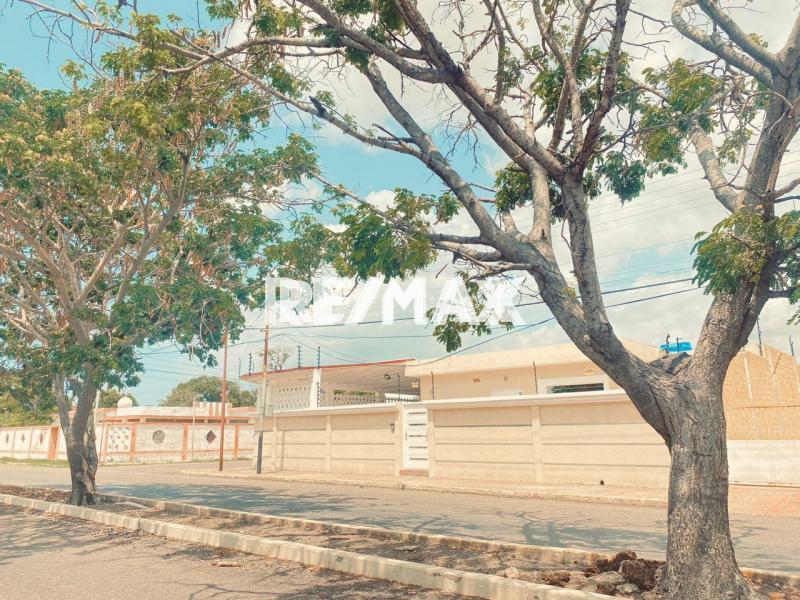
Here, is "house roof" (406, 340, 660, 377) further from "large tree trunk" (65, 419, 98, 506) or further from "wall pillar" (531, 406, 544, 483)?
"large tree trunk" (65, 419, 98, 506)

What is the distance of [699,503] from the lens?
543cm

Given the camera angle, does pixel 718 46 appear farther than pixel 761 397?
No

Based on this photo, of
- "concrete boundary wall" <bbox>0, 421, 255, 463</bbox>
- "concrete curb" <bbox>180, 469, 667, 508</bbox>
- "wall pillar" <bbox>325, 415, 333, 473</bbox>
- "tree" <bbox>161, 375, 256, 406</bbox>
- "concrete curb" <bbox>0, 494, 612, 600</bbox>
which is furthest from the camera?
"tree" <bbox>161, 375, 256, 406</bbox>

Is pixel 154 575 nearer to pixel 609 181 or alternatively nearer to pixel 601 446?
pixel 609 181

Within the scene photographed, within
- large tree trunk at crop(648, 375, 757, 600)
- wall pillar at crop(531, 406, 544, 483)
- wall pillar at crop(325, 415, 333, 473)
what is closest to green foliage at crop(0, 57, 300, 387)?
large tree trunk at crop(648, 375, 757, 600)

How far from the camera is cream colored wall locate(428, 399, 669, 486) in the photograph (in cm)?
1703

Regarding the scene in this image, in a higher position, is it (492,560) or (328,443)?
(328,443)

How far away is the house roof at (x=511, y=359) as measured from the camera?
2622 centimetres

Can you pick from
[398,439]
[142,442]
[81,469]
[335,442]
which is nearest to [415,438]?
[398,439]

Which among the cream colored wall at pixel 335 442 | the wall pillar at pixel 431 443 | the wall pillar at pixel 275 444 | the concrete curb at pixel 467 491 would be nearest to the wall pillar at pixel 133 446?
the cream colored wall at pixel 335 442

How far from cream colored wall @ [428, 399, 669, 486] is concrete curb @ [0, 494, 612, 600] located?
475 inches

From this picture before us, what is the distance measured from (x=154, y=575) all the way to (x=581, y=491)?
1182cm

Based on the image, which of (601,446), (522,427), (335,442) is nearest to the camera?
(601,446)

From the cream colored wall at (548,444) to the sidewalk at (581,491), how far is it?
1.52ft
